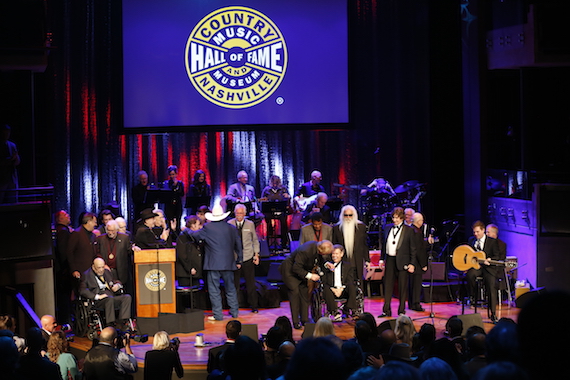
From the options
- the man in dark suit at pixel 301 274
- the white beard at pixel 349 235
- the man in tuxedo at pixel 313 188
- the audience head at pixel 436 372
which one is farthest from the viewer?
the man in tuxedo at pixel 313 188

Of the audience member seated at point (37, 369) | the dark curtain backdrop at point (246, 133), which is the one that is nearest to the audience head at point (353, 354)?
the audience member seated at point (37, 369)

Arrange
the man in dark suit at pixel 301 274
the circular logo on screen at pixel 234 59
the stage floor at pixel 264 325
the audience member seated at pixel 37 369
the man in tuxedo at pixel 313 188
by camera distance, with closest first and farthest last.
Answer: the audience member seated at pixel 37 369 < the stage floor at pixel 264 325 < the man in dark suit at pixel 301 274 < the man in tuxedo at pixel 313 188 < the circular logo on screen at pixel 234 59

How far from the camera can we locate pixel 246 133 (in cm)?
1738

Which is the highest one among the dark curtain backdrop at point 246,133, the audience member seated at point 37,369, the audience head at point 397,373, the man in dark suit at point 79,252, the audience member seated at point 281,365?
the dark curtain backdrop at point 246,133

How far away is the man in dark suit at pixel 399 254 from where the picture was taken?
11.4m

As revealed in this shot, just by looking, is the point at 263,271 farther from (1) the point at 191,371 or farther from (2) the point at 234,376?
(2) the point at 234,376

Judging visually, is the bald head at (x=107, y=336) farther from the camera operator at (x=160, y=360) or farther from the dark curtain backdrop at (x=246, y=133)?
the dark curtain backdrop at (x=246, y=133)

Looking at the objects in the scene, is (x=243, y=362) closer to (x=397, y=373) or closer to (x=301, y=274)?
(x=397, y=373)

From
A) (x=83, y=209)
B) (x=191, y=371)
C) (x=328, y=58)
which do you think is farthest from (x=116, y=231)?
(x=328, y=58)

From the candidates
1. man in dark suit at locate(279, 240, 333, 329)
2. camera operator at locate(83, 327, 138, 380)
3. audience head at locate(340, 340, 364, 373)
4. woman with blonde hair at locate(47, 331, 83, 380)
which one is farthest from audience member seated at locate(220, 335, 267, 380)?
man in dark suit at locate(279, 240, 333, 329)

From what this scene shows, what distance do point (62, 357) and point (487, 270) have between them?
252 inches

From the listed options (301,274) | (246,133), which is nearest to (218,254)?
(301,274)

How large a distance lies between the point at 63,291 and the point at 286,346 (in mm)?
6622

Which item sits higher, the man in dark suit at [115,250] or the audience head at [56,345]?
the man in dark suit at [115,250]
